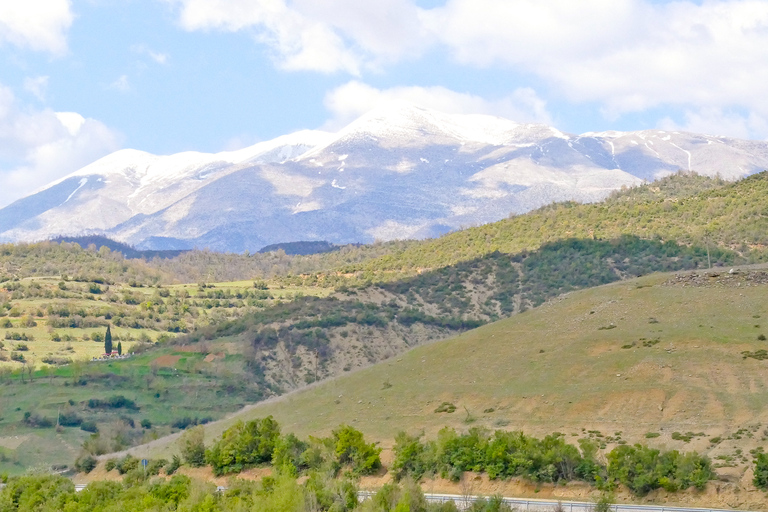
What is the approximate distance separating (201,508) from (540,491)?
46.1ft

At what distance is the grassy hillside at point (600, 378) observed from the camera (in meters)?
52.6

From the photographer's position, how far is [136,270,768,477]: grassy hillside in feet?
172

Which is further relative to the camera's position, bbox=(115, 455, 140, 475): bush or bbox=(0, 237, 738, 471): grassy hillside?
bbox=(0, 237, 738, 471): grassy hillside

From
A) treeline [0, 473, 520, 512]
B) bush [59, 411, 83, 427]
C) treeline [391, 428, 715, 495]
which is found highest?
bush [59, 411, 83, 427]

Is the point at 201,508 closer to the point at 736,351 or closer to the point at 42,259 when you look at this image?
the point at 736,351

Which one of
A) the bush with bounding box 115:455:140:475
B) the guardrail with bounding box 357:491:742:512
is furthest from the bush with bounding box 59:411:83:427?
the guardrail with bounding box 357:491:742:512

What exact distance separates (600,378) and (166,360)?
189 feet

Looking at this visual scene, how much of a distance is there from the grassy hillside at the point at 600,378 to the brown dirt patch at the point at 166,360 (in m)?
30.0

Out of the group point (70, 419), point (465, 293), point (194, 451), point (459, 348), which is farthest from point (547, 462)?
point (465, 293)

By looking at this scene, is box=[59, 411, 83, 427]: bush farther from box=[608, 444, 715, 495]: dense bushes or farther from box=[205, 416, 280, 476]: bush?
box=[608, 444, 715, 495]: dense bushes

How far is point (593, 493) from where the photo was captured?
141 feet

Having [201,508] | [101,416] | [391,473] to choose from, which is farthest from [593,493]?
[101,416]

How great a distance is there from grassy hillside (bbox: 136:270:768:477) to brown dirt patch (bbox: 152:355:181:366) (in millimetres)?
29956

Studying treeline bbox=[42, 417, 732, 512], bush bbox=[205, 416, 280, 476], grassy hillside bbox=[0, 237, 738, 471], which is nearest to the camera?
treeline bbox=[42, 417, 732, 512]
